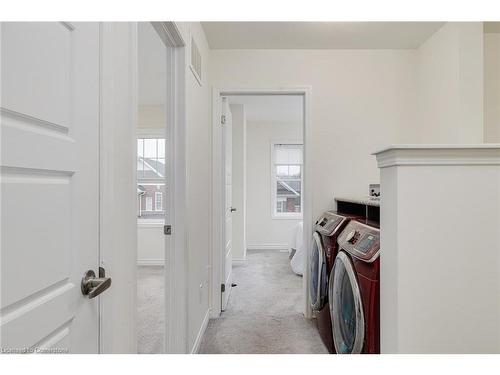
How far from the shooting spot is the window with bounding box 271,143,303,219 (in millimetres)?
5871

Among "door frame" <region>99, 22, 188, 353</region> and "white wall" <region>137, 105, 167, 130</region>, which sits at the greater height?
"white wall" <region>137, 105, 167, 130</region>

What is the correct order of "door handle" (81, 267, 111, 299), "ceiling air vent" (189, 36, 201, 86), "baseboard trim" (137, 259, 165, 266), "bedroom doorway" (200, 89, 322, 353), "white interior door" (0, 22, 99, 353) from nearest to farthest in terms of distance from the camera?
"white interior door" (0, 22, 99, 353) → "door handle" (81, 267, 111, 299) → "ceiling air vent" (189, 36, 201, 86) → "bedroom doorway" (200, 89, 322, 353) → "baseboard trim" (137, 259, 165, 266)

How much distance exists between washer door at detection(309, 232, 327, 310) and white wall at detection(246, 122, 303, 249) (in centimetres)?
318

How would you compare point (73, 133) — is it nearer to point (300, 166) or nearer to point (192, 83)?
point (192, 83)

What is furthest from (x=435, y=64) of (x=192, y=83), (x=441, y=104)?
(x=192, y=83)

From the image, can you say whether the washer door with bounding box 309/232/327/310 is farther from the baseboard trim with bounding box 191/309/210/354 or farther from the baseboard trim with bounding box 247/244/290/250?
the baseboard trim with bounding box 247/244/290/250

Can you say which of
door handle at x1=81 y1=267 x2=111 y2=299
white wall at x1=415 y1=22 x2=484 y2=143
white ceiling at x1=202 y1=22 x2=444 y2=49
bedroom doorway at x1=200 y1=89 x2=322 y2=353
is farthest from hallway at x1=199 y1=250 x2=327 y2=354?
white ceiling at x1=202 y1=22 x2=444 y2=49

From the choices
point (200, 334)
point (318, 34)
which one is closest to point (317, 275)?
point (200, 334)

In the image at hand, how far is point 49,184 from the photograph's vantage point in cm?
70

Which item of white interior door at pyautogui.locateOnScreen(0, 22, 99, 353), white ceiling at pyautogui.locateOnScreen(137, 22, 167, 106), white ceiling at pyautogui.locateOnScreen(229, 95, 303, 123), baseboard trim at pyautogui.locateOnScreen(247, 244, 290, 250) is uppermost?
white ceiling at pyautogui.locateOnScreen(229, 95, 303, 123)

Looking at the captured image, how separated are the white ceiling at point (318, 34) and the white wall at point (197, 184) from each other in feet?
0.67

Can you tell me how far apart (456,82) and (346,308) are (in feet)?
6.35

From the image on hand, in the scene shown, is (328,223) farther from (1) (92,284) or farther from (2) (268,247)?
(2) (268,247)

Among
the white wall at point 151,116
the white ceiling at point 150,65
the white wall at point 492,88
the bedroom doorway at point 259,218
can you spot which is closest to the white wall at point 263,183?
the bedroom doorway at point 259,218
